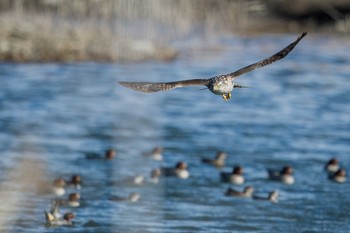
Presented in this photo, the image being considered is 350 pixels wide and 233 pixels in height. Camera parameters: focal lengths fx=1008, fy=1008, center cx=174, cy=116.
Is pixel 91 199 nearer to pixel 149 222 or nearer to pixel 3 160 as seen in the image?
pixel 149 222

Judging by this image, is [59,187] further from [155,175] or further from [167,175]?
[167,175]

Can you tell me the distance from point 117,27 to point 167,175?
1367 cm

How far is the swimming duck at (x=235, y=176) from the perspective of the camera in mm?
15367

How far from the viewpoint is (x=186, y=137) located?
62.4 feet

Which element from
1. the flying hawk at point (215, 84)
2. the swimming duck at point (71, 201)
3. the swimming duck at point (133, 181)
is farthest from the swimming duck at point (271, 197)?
the flying hawk at point (215, 84)

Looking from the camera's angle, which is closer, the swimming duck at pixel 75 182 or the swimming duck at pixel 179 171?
the swimming duck at pixel 75 182

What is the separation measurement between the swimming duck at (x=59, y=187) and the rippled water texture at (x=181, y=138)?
0.61 feet

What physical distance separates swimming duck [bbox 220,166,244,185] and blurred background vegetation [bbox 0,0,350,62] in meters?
7.71

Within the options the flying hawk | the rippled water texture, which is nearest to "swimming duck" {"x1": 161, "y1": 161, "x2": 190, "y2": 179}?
the rippled water texture

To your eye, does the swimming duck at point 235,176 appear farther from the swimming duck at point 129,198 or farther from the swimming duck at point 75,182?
the swimming duck at point 75,182

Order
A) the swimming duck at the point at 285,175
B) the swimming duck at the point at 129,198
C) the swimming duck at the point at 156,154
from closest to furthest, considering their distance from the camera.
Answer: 1. the swimming duck at the point at 129,198
2. the swimming duck at the point at 285,175
3. the swimming duck at the point at 156,154

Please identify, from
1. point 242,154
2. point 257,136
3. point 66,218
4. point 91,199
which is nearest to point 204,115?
point 257,136

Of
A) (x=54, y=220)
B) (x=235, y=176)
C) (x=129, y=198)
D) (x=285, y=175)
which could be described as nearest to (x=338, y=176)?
(x=285, y=175)

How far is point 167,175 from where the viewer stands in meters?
15.6
